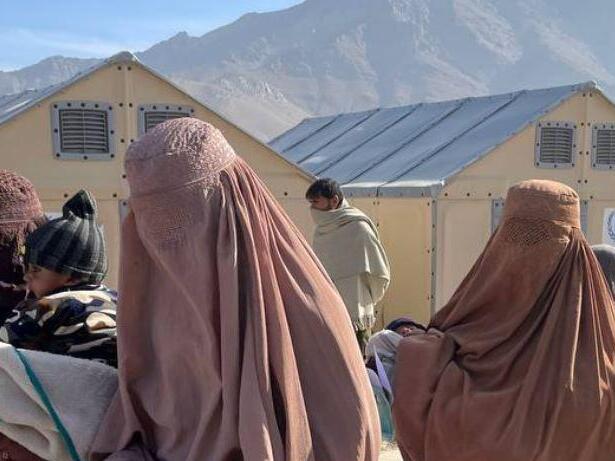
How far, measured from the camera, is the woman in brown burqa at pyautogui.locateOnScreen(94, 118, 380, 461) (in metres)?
1.44

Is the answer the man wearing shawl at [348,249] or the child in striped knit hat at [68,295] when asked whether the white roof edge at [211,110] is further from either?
the child in striped knit hat at [68,295]

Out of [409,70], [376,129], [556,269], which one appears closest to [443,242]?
[376,129]

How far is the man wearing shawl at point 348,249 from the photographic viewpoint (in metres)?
4.82

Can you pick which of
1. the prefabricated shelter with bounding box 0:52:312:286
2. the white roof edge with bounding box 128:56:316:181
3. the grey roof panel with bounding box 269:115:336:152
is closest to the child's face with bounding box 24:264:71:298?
the prefabricated shelter with bounding box 0:52:312:286

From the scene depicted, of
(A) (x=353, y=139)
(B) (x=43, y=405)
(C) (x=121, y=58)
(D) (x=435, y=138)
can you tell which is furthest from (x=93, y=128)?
(A) (x=353, y=139)

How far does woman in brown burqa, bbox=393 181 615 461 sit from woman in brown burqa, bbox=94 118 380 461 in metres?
0.64

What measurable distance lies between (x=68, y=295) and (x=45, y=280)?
0.37ft

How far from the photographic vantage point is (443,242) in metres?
5.64

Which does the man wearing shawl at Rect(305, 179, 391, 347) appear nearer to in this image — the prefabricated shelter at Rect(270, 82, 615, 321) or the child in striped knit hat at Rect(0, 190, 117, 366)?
the prefabricated shelter at Rect(270, 82, 615, 321)

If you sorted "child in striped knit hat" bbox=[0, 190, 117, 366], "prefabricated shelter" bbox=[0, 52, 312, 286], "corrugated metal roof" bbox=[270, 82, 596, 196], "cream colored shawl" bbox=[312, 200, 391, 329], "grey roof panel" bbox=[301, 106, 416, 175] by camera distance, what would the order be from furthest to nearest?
"grey roof panel" bbox=[301, 106, 416, 175]
"corrugated metal roof" bbox=[270, 82, 596, 196]
"cream colored shawl" bbox=[312, 200, 391, 329]
"prefabricated shelter" bbox=[0, 52, 312, 286]
"child in striped knit hat" bbox=[0, 190, 117, 366]

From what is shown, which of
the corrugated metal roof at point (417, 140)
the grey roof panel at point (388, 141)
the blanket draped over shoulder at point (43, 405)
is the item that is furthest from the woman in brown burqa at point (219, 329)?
the grey roof panel at point (388, 141)

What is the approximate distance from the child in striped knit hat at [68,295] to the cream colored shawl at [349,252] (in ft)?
9.80

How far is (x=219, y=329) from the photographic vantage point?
1482 mm

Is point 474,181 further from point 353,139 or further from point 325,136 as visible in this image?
point 325,136
